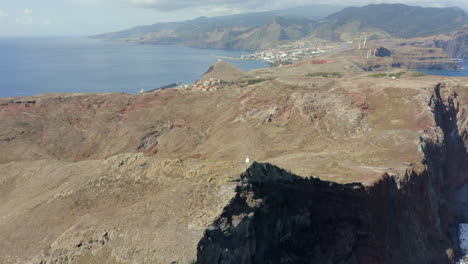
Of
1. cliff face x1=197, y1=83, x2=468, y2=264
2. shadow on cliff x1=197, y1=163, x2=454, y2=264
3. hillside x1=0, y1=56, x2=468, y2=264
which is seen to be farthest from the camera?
cliff face x1=197, y1=83, x2=468, y2=264

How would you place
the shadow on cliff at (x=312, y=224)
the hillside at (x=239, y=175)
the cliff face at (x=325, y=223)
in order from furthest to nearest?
the cliff face at (x=325, y=223)
the shadow on cliff at (x=312, y=224)
the hillside at (x=239, y=175)

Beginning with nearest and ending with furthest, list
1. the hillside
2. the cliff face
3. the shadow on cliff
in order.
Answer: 1. the hillside
2. the shadow on cliff
3. the cliff face

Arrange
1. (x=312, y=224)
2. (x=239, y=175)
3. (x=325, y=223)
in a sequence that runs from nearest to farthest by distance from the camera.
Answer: (x=239, y=175) < (x=312, y=224) < (x=325, y=223)

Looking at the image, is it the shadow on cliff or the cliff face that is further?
the cliff face

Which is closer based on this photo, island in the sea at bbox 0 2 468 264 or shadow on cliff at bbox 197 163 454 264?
island in the sea at bbox 0 2 468 264

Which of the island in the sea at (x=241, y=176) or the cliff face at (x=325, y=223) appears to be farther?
the cliff face at (x=325, y=223)

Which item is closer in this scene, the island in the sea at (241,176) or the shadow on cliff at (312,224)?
the island in the sea at (241,176)

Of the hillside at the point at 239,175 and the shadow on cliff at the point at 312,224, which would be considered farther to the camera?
the shadow on cliff at the point at 312,224

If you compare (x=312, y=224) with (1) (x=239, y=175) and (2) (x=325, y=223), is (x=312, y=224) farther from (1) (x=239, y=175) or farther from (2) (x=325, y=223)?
(1) (x=239, y=175)

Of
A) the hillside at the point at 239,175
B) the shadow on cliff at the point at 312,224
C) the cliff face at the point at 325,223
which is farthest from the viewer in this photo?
the cliff face at the point at 325,223

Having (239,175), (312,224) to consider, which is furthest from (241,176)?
(312,224)

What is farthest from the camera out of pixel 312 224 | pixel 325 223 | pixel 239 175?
pixel 325 223

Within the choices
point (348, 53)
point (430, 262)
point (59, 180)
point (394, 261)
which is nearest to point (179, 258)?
point (59, 180)
